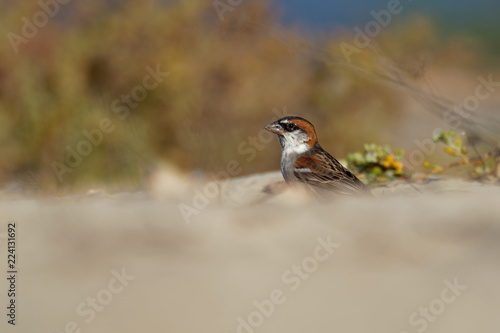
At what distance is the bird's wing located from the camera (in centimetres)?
298

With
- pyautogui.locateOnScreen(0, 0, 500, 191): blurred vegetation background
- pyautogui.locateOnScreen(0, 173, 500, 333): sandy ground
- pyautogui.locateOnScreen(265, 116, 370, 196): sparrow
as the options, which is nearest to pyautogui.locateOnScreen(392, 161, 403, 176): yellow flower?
pyautogui.locateOnScreen(265, 116, 370, 196): sparrow

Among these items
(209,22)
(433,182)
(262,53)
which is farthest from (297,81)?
(433,182)

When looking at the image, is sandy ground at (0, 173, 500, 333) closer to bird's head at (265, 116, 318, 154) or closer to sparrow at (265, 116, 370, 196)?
sparrow at (265, 116, 370, 196)

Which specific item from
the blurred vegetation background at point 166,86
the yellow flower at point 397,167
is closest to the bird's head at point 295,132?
the yellow flower at point 397,167

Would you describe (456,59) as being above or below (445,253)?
above

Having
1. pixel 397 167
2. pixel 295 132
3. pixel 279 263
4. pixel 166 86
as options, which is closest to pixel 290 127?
pixel 295 132

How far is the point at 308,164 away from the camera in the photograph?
3121 mm

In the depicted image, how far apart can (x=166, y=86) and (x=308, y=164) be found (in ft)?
9.66

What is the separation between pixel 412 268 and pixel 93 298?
0.66 m

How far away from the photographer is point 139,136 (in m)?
5.38

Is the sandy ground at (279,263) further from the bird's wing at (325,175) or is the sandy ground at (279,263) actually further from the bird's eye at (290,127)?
the bird's eye at (290,127)

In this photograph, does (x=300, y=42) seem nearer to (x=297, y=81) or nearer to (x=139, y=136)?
(x=139, y=136)

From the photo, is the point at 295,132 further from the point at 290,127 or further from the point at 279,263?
the point at 279,263

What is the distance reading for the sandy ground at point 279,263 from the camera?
1.40 meters
